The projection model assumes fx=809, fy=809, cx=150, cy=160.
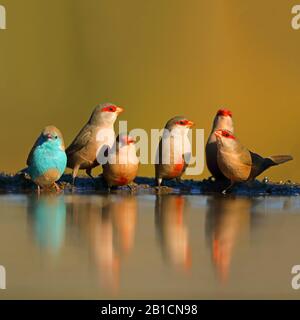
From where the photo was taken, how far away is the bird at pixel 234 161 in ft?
21.4

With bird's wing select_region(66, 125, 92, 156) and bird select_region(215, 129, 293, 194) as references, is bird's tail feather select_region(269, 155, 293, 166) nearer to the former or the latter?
bird select_region(215, 129, 293, 194)

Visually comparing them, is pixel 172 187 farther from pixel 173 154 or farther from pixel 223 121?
pixel 223 121

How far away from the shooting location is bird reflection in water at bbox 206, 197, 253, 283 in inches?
138

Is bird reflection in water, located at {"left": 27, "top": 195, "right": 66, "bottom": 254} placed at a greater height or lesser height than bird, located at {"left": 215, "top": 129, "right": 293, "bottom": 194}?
lesser

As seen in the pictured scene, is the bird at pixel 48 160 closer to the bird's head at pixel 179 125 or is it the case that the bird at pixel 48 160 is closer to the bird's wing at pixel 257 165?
the bird's head at pixel 179 125

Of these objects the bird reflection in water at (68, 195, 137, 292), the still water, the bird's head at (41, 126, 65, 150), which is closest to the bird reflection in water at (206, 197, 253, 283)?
the still water

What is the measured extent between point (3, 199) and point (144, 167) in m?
3.62

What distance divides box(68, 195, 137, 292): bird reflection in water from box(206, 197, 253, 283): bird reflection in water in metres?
0.41

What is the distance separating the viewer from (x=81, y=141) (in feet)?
23.1

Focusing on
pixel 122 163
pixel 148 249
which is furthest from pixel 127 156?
pixel 148 249

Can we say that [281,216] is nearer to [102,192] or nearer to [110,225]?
[110,225]

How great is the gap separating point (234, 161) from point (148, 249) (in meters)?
2.89

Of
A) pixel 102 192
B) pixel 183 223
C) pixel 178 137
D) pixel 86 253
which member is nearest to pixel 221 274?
pixel 86 253

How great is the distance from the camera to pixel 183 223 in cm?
454
